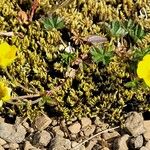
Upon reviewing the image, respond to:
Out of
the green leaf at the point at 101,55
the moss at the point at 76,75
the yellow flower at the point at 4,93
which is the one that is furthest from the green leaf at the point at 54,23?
the yellow flower at the point at 4,93

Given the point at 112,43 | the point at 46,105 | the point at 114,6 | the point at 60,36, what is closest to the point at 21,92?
the point at 46,105

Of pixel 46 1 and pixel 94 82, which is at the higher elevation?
pixel 46 1

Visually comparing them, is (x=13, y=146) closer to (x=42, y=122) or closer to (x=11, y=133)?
(x=11, y=133)

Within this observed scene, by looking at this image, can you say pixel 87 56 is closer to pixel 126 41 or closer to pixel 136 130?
pixel 126 41

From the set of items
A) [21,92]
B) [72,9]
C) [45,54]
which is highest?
[72,9]

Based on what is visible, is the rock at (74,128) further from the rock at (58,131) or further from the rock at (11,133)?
the rock at (11,133)

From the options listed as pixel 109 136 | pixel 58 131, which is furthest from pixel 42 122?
pixel 109 136

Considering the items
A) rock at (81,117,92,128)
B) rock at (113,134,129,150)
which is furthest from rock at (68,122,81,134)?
rock at (113,134,129,150)
